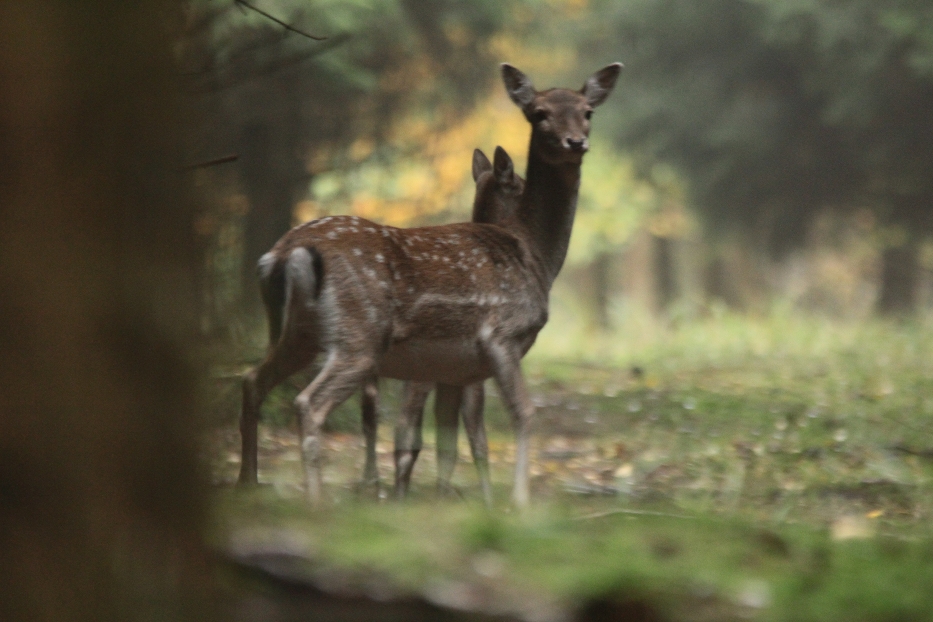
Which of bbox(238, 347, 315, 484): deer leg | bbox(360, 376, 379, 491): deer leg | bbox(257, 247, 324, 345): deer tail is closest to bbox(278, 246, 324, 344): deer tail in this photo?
bbox(257, 247, 324, 345): deer tail

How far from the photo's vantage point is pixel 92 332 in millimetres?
2400

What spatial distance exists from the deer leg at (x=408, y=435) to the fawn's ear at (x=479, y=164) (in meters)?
1.45

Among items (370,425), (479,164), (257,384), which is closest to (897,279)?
(479,164)

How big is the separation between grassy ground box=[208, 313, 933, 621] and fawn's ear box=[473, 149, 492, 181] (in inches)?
70.1

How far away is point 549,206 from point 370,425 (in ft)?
5.16

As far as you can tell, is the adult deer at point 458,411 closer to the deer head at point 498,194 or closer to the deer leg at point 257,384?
the deer head at point 498,194

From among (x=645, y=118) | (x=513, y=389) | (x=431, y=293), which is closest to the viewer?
(x=431, y=293)

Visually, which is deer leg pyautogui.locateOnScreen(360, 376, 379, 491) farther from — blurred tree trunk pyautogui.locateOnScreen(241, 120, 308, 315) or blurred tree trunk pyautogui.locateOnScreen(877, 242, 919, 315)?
blurred tree trunk pyautogui.locateOnScreen(877, 242, 919, 315)

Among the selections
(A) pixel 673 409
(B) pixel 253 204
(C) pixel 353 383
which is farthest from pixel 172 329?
(B) pixel 253 204

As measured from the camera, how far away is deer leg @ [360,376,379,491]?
18.4 feet

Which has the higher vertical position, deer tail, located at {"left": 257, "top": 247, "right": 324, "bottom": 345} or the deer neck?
the deer neck

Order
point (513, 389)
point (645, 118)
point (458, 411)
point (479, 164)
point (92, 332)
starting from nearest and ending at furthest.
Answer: point (92, 332) → point (513, 389) → point (458, 411) → point (479, 164) → point (645, 118)

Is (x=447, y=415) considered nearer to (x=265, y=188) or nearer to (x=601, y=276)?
(x=265, y=188)

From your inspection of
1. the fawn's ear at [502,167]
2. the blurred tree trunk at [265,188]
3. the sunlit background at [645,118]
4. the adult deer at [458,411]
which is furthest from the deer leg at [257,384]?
the sunlit background at [645,118]
